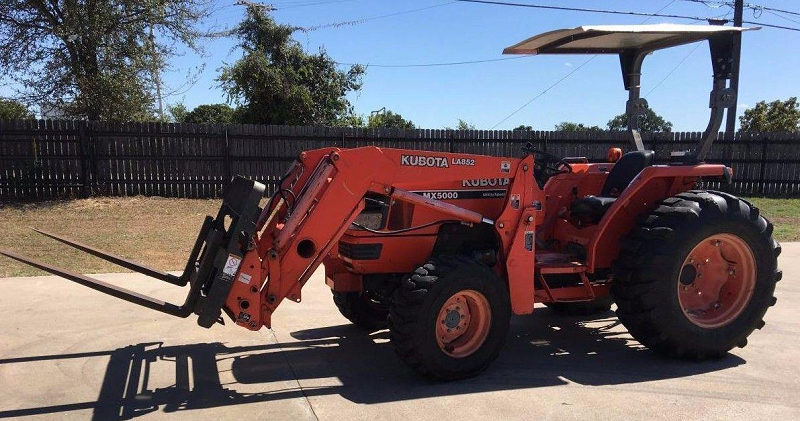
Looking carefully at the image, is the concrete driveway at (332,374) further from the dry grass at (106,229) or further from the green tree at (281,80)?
the green tree at (281,80)

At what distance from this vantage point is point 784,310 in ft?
21.1

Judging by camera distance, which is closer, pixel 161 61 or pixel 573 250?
pixel 573 250

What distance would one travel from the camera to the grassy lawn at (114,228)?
27.3 feet

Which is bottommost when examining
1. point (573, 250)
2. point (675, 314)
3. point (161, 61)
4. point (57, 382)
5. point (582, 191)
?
point (57, 382)

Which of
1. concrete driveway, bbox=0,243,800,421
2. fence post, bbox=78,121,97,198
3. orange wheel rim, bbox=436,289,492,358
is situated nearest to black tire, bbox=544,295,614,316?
concrete driveway, bbox=0,243,800,421

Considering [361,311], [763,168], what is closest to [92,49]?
[361,311]

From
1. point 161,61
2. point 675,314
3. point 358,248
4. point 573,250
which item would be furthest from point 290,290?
point 161,61

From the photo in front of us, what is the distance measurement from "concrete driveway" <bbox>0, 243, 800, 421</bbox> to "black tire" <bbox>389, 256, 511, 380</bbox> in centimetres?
15

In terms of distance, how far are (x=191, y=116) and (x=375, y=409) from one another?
127ft

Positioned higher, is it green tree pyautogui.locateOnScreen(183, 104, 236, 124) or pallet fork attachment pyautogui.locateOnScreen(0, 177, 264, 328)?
green tree pyautogui.locateOnScreen(183, 104, 236, 124)

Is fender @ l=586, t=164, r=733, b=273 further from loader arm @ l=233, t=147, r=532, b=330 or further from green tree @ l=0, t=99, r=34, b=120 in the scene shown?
green tree @ l=0, t=99, r=34, b=120

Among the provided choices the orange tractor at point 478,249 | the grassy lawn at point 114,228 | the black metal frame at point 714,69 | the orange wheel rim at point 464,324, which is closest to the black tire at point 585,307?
the orange tractor at point 478,249

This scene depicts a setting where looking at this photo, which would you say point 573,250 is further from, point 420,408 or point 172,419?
point 172,419

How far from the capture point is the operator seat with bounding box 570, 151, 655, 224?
194 inches
